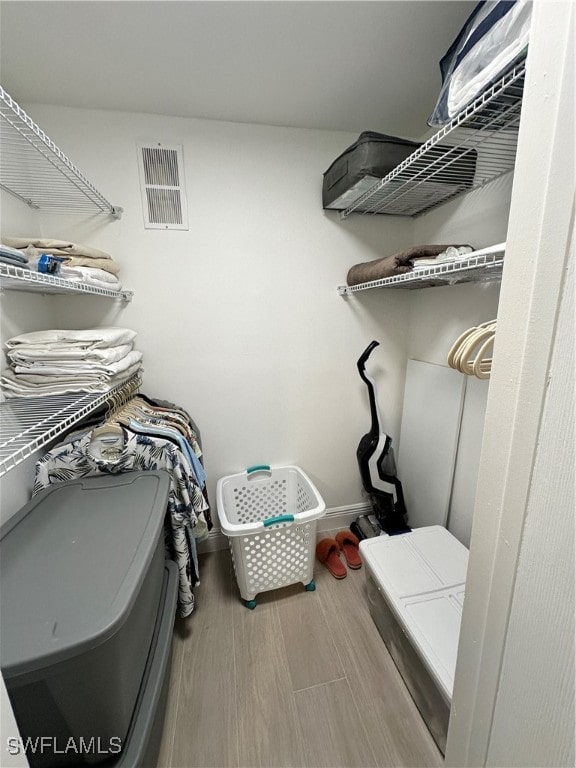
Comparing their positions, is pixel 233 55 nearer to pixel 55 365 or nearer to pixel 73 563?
pixel 55 365

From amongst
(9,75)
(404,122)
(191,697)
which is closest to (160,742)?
(191,697)

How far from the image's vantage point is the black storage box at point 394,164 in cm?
108

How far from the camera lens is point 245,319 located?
5.29 ft

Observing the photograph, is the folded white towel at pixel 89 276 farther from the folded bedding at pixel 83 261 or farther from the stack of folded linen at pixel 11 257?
the stack of folded linen at pixel 11 257

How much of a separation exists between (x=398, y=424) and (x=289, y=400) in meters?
0.74

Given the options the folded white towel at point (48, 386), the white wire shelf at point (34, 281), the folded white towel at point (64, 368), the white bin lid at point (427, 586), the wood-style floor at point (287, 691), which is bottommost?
the wood-style floor at point (287, 691)

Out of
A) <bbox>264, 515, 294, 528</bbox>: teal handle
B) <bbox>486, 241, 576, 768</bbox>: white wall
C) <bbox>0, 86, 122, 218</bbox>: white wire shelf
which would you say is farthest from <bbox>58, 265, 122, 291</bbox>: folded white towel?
<bbox>486, 241, 576, 768</bbox>: white wall

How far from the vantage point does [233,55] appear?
1.06 meters

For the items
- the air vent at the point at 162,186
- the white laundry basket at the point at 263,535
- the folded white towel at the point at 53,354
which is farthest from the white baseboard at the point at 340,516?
the air vent at the point at 162,186

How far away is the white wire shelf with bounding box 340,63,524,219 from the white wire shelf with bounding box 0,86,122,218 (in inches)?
45.0

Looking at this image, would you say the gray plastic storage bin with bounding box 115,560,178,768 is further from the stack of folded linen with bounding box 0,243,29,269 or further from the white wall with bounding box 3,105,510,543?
the stack of folded linen with bounding box 0,243,29,269

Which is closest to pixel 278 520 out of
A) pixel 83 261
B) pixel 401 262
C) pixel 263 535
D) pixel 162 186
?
pixel 263 535

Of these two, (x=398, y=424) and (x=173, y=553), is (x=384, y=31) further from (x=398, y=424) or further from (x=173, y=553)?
(x=173, y=553)

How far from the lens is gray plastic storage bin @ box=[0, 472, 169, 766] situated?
60cm
